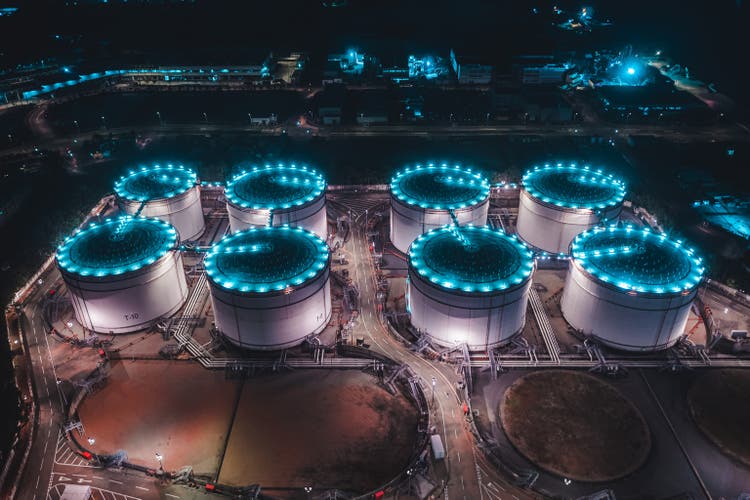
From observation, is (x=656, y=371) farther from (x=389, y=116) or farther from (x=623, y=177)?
(x=389, y=116)

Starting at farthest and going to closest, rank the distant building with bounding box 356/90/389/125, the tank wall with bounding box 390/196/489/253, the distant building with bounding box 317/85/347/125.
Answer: the distant building with bounding box 317/85/347/125 < the distant building with bounding box 356/90/389/125 < the tank wall with bounding box 390/196/489/253

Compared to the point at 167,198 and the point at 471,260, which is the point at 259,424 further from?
the point at 167,198

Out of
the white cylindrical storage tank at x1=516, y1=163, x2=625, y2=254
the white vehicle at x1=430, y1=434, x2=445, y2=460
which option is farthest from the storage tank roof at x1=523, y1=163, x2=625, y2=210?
the white vehicle at x1=430, y1=434, x2=445, y2=460

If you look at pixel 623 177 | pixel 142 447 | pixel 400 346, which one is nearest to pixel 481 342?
pixel 400 346

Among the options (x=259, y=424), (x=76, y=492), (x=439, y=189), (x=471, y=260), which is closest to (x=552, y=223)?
(x=439, y=189)

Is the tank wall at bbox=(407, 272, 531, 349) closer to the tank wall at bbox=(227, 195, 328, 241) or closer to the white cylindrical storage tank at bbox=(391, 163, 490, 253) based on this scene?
the white cylindrical storage tank at bbox=(391, 163, 490, 253)

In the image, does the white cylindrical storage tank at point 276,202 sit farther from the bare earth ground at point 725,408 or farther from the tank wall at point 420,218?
the bare earth ground at point 725,408

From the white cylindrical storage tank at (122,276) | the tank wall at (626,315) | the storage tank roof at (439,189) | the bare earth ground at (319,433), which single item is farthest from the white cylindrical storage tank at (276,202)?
the tank wall at (626,315)
